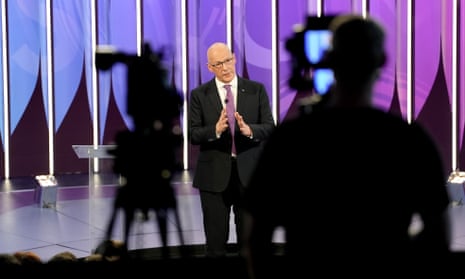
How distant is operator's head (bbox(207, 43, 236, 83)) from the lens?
3408 millimetres

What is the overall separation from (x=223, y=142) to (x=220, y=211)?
1.21 feet

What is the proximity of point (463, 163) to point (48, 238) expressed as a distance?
6.77 m

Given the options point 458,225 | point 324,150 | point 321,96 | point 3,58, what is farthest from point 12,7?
point 324,150

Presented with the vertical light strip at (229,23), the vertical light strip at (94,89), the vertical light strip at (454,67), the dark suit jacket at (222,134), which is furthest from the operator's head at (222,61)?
the vertical light strip at (454,67)

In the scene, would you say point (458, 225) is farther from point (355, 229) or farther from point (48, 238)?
point (355, 229)

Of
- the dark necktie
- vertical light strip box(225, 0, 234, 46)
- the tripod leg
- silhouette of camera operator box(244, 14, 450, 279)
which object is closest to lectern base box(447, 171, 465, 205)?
the dark necktie

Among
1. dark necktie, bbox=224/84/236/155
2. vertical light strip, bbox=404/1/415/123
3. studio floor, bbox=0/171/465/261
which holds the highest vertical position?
vertical light strip, bbox=404/1/415/123

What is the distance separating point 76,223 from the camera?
5.62 meters

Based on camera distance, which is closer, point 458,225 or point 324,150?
point 324,150

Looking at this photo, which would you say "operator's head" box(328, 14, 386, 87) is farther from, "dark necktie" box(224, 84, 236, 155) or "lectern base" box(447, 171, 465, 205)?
"lectern base" box(447, 171, 465, 205)

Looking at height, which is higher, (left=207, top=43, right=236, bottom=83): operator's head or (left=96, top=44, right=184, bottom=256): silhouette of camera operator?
(left=207, top=43, right=236, bottom=83): operator's head

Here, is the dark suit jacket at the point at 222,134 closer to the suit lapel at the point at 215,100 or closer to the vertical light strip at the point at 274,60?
the suit lapel at the point at 215,100

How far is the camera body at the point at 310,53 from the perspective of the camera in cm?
254

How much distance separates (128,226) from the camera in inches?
117
